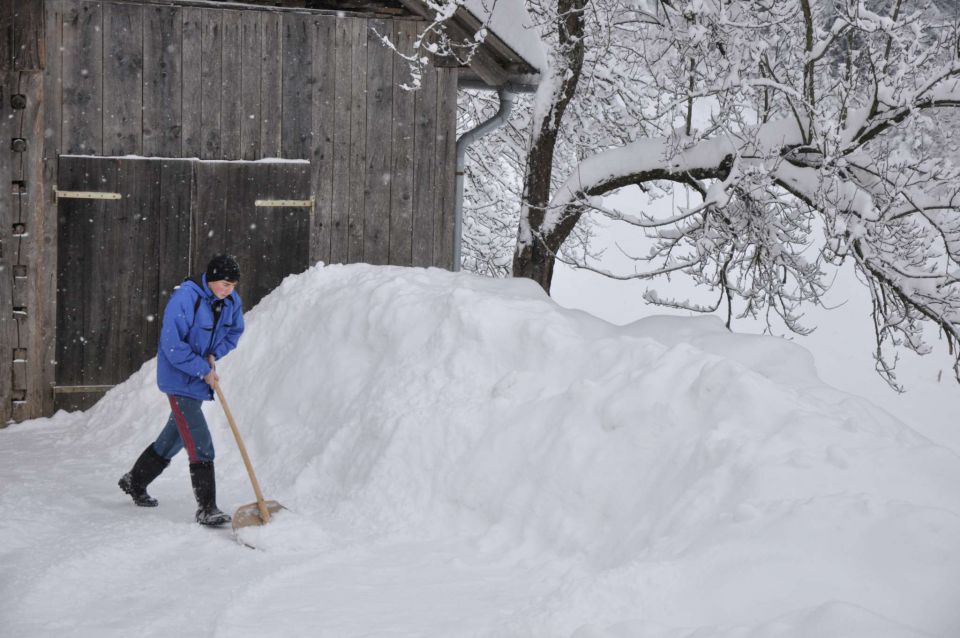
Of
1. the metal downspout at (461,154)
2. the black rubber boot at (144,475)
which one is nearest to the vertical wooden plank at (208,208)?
the metal downspout at (461,154)

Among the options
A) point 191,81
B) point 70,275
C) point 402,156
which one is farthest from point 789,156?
point 70,275

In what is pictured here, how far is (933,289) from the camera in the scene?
24.4 feet

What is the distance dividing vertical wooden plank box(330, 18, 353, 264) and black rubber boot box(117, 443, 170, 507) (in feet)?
12.1

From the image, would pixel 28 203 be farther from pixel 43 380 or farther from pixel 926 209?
pixel 926 209

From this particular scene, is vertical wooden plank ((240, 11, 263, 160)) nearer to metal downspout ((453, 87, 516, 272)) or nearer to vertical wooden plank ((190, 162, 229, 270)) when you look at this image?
vertical wooden plank ((190, 162, 229, 270))

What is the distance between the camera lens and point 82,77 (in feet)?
29.0

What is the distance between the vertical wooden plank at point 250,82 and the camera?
919cm

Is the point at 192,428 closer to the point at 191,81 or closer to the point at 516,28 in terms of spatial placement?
the point at 191,81

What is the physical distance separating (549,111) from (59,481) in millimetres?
5348

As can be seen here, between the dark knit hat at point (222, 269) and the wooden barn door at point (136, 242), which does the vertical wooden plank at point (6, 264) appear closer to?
the wooden barn door at point (136, 242)

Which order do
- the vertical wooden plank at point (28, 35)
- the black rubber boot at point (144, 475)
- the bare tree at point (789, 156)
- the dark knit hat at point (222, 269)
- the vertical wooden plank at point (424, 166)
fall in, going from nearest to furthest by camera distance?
the dark knit hat at point (222, 269) → the black rubber boot at point (144, 475) → the bare tree at point (789, 156) → the vertical wooden plank at point (28, 35) → the vertical wooden plank at point (424, 166)

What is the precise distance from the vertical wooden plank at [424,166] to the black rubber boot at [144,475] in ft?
13.5

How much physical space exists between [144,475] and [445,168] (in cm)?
472

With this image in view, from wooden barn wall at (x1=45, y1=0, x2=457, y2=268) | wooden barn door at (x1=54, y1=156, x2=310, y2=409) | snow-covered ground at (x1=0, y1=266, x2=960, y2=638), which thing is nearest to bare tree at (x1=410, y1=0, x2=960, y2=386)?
wooden barn wall at (x1=45, y1=0, x2=457, y2=268)
